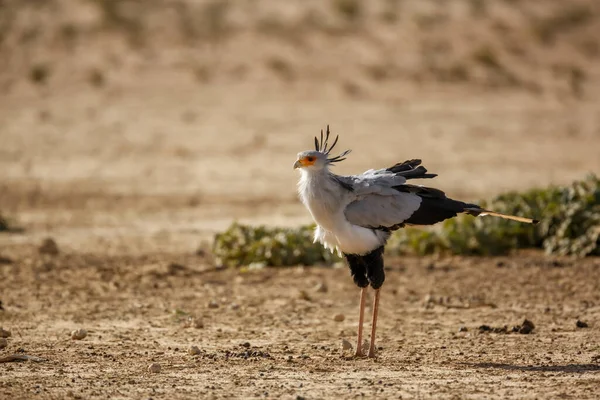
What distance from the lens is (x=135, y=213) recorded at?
14.4 m

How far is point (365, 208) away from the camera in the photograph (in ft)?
22.1

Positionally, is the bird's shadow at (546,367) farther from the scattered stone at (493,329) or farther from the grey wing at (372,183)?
the grey wing at (372,183)

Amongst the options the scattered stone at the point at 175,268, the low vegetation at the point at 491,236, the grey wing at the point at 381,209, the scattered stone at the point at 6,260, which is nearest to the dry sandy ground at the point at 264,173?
the scattered stone at the point at 175,268

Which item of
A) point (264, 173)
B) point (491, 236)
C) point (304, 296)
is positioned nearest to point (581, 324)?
point (304, 296)

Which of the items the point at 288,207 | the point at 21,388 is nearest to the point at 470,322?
the point at 21,388

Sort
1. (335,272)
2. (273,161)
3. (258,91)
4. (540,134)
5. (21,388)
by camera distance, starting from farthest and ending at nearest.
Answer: (258,91)
(540,134)
(273,161)
(335,272)
(21,388)

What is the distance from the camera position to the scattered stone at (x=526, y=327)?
7.44 meters

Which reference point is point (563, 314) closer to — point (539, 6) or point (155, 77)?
point (155, 77)

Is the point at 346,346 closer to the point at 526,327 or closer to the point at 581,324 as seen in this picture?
the point at 526,327

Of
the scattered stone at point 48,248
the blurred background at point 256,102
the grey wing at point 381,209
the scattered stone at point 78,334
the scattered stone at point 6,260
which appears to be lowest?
the scattered stone at point 78,334

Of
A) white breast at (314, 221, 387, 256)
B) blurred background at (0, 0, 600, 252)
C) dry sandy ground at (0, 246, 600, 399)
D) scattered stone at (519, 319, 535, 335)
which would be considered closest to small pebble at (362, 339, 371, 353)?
dry sandy ground at (0, 246, 600, 399)

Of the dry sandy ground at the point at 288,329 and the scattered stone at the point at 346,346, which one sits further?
the scattered stone at the point at 346,346

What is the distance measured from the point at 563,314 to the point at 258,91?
14219 millimetres

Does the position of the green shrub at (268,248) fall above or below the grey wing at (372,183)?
below
